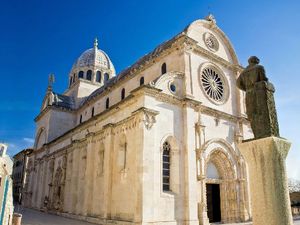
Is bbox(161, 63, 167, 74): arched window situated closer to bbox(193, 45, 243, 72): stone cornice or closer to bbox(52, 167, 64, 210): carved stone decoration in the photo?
bbox(193, 45, 243, 72): stone cornice

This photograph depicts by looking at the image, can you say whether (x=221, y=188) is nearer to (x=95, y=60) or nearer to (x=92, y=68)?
(x=92, y=68)

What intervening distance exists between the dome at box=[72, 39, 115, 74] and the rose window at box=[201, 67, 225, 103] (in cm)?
1976

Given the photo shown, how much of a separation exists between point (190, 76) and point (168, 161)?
614 centimetres

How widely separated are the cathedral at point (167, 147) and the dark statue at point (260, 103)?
8.78m

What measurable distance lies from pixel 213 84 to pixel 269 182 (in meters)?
16.0

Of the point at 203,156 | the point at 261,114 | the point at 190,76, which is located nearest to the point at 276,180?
the point at 261,114

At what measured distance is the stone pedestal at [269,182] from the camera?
20.8 ft

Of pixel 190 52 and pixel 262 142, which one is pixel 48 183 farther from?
pixel 262 142

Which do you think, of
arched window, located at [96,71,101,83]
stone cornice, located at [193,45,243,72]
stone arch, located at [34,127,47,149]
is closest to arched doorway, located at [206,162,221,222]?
stone cornice, located at [193,45,243,72]

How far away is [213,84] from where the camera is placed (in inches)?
862

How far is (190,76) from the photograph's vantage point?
19.3m

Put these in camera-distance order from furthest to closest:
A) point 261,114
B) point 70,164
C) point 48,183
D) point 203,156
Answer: point 48,183
point 70,164
point 203,156
point 261,114

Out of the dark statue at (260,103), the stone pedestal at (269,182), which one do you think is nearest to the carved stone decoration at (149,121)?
the dark statue at (260,103)

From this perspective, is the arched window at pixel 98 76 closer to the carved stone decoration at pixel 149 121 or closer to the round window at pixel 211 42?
the round window at pixel 211 42
